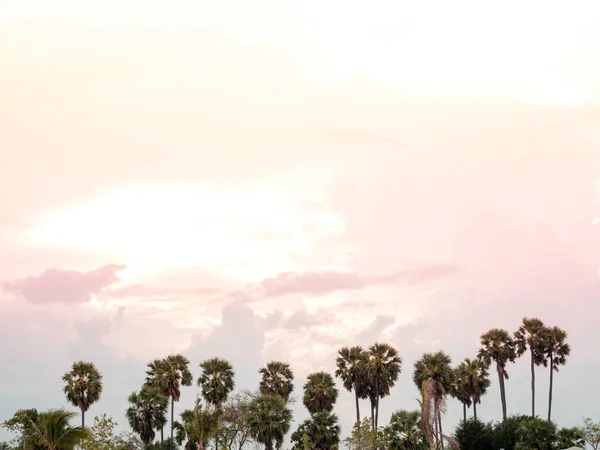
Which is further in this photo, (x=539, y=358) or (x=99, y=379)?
(x=539, y=358)

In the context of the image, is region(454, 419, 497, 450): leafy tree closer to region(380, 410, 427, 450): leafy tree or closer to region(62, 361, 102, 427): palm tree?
region(380, 410, 427, 450): leafy tree

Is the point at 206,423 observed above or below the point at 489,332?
below

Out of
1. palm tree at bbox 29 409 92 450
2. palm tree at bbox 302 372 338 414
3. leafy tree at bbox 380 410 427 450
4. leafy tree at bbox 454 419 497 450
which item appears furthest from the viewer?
palm tree at bbox 302 372 338 414

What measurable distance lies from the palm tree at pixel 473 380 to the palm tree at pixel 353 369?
13702 millimetres

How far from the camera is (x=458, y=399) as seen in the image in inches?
4409

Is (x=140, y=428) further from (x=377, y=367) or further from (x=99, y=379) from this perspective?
(x=377, y=367)

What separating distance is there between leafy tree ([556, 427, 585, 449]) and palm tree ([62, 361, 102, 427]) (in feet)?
191

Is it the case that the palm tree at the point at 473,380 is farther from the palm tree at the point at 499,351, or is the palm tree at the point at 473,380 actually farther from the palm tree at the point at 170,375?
the palm tree at the point at 170,375

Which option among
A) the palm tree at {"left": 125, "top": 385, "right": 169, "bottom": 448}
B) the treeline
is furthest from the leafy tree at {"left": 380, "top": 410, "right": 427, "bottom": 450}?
the palm tree at {"left": 125, "top": 385, "right": 169, "bottom": 448}

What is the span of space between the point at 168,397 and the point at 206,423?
172ft

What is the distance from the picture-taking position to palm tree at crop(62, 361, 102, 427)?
103m

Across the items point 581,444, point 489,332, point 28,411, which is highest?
point 489,332

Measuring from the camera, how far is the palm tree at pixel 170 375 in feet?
360

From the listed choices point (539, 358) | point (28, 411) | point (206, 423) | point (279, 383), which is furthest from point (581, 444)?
point (28, 411)
